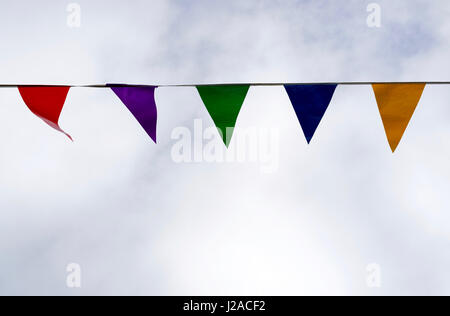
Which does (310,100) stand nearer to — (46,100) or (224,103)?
(224,103)

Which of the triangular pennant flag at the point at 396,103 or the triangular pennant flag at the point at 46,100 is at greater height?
the triangular pennant flag at the point at 46,100

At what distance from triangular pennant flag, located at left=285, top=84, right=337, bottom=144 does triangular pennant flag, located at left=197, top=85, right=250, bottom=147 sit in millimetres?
511

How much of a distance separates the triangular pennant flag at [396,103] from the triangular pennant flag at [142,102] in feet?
7.43

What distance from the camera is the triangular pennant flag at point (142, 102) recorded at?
4391mm

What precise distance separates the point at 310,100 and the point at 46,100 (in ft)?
8.86

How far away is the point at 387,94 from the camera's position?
448 cm

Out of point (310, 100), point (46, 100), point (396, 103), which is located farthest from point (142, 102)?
point (396, 103)

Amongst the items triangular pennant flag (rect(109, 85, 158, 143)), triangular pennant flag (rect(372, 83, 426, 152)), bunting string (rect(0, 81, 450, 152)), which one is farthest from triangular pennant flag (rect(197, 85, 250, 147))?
triangular pennant flag (rect(372, 83, 426, 152))

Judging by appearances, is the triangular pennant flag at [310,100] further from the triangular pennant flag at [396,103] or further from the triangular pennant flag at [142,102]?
the triangular pennant flag at [142,102]

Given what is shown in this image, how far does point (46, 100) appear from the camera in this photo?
14.5 feet

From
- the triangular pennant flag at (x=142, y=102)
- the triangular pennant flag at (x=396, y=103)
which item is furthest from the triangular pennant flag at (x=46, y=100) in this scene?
the triangular pennant flag at (x=396, y=103)

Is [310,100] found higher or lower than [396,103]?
higher

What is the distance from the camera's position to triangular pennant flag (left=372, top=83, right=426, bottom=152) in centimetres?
444
